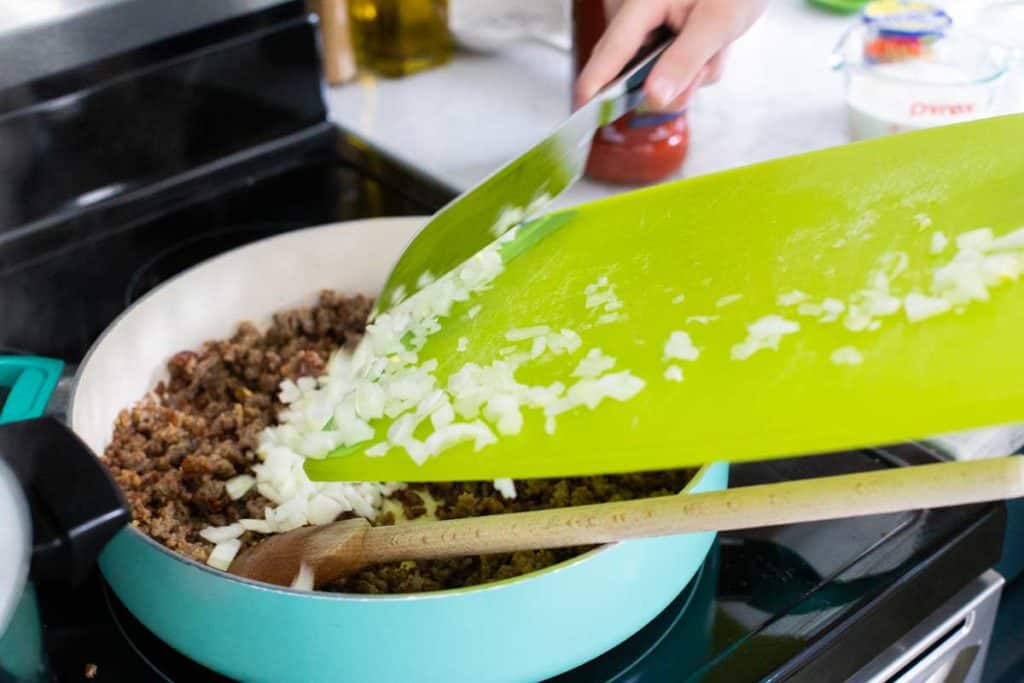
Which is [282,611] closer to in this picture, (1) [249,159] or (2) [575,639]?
(2) [575,639]

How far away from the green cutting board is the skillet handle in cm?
33

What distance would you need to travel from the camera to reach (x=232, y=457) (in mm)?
927

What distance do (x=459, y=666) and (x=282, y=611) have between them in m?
0.12

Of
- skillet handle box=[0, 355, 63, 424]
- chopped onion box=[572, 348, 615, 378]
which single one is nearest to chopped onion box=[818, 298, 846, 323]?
chopped onion box=[572, 348, 615, 378]

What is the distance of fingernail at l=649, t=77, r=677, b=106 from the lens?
921 millimetres

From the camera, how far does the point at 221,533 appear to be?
86 centimetres

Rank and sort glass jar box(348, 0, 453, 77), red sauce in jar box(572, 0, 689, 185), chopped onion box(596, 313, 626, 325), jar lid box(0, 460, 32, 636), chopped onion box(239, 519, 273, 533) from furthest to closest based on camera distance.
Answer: glass jar box(348, 0, 453, 77) → red sauce in jar box(572, 0, 689, 185) → chopped onion box(239, 519, 273, 533) → chopped onion box(596, 313, 626, 325) → jar lid box(0, 460, 32, 636)

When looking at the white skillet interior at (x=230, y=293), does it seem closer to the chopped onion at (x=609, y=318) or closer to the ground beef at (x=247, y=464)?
the ground beef at (x=247, y=464)

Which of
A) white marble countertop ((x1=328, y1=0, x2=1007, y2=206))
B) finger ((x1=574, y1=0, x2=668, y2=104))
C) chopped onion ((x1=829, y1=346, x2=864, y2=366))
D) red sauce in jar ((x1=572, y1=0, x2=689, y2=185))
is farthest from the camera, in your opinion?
white marble countertop ((x1=328, y1=0, x2=1007, y2=206))

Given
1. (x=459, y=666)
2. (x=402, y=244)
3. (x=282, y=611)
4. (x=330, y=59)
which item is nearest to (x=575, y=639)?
(x=459, y=666)

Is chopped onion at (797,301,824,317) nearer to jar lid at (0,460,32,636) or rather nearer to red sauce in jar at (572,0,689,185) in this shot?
jar lid at (0,460,32,636)

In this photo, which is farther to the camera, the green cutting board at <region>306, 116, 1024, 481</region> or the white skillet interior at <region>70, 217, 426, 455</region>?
the white skillet interior at <region>70, 217, 426, 455</region>

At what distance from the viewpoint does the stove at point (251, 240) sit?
0.81 m

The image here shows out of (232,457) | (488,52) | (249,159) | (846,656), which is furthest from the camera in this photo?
(488,52)
